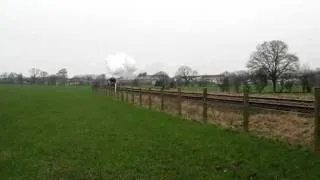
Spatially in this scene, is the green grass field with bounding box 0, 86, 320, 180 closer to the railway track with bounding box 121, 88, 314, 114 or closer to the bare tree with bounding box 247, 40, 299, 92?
the railway track with bounding box 121, 88, 314, 114

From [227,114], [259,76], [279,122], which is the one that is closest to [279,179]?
[279,122]

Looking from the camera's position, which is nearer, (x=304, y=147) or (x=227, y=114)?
(x=304, y=147)

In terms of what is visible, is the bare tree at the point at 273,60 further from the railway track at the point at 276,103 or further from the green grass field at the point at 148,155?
the green grass field at the point at 148,155

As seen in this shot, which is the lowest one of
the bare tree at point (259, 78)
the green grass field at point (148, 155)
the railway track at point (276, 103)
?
the green grass field at point (148, 155)

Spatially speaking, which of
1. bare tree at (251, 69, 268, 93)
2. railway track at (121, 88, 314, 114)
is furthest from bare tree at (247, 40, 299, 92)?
railway track at (121, 88, 314, 114)

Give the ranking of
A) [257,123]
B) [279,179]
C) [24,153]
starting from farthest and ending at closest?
[257,123], [24,153], [279,179]

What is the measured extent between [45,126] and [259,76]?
180 ft

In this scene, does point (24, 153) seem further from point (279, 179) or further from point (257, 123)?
point (257, 123)

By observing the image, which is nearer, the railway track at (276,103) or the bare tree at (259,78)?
the railway track at (276,103)

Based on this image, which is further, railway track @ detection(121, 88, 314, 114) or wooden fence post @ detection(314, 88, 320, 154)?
railway track @ detection(121, 88, 314, 114)

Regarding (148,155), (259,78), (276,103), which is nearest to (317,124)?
(148,155)

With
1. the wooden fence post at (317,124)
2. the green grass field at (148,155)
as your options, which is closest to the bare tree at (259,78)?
the green grass field at (148,155)

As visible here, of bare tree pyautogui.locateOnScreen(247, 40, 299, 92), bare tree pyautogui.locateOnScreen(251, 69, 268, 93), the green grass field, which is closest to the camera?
the green grass field

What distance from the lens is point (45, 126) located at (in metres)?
16.8
